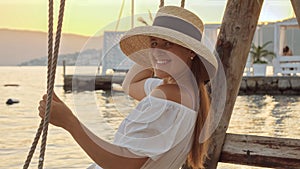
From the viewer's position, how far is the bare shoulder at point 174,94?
1.61 metres

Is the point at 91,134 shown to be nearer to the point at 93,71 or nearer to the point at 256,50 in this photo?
the point at 93,71

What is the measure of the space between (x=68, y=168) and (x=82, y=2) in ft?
16.7

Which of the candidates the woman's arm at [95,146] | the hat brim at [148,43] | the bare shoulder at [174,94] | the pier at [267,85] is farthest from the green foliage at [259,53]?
the woman's arm at [95,146]

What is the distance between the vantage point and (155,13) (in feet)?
6.05

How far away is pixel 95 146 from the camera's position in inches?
60.6

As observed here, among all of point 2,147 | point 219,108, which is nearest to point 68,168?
point 2,147

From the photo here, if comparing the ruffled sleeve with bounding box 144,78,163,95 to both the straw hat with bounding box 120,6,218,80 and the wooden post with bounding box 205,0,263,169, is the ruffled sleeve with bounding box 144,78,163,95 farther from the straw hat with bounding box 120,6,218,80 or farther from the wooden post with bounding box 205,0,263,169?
the wooden post with bounding box 205,0,263,169

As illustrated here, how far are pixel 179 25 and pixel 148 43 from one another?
12 centimetres

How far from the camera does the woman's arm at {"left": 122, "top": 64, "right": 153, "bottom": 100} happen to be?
2041 mm

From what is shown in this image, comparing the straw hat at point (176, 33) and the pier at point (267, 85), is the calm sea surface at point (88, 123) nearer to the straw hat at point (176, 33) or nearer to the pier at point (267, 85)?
the straw hat at point (176, 33)

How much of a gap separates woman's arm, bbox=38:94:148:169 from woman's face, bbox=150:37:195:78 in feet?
0.90

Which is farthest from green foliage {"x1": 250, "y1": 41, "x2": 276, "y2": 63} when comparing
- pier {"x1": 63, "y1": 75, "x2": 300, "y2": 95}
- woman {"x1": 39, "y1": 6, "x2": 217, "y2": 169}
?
woman {"x1": 39, "y1": 6, "x2": 217, "y2": 169}

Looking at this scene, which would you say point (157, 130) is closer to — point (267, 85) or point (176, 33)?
point (176, 33)

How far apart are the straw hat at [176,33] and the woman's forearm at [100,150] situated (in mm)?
343
